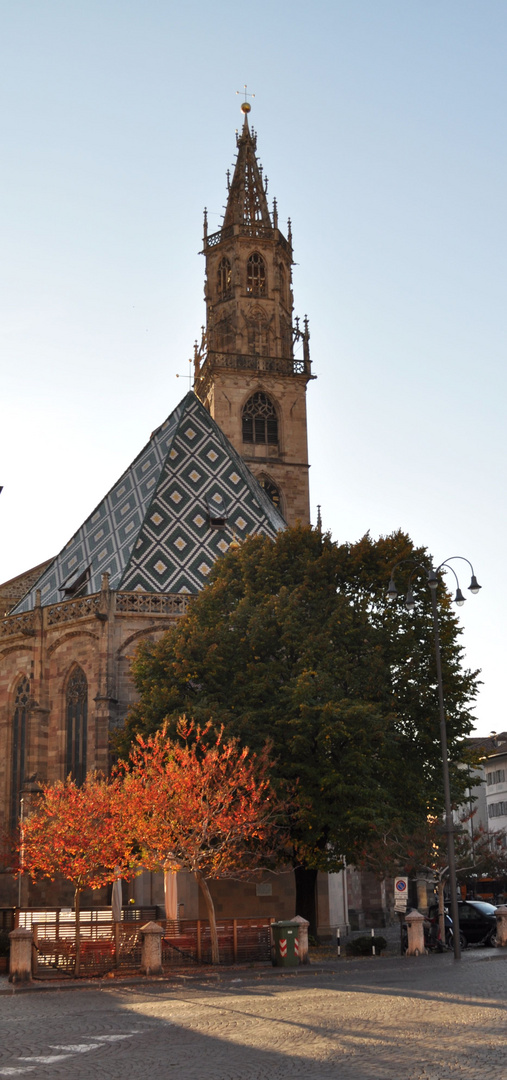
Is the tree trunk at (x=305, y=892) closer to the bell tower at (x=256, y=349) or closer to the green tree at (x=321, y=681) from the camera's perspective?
the green tree at (x=321, y=681)

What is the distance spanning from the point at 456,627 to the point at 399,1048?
18.9 metres

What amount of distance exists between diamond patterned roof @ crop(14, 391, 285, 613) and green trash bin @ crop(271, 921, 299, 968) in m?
15.4

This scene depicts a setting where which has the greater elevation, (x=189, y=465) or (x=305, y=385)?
(x=305, y=385)

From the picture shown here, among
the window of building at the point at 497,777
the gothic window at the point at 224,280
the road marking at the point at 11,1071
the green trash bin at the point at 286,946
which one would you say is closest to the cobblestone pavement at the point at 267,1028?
the road marking at the point at 11,1071

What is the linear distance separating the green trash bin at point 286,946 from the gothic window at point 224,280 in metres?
37.3

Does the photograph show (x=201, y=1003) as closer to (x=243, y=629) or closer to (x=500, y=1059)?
(x=500, y=1059)

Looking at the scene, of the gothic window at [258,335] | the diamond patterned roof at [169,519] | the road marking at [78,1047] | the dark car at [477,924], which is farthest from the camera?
the gothic window at [258,335]

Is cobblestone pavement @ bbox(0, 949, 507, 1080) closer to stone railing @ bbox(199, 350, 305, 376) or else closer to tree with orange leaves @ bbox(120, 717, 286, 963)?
tree with orange leaves @ bbox(120, 717, 286, 963)

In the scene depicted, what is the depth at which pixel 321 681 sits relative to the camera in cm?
2681

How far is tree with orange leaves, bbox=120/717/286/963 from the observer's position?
916 inches

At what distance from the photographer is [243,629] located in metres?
29.2

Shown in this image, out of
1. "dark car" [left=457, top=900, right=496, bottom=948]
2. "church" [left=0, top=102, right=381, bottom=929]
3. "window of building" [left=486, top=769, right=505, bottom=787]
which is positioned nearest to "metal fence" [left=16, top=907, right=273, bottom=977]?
"dark car" [left=457, top=900, right=496, bottom=948]

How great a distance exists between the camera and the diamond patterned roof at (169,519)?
37969 millimetres

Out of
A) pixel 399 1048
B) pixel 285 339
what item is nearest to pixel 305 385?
pixel 285 339
